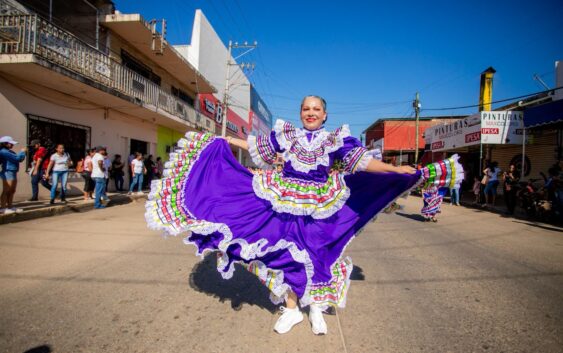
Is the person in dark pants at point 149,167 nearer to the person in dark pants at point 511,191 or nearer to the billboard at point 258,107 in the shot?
the person in dark pants at point 511,191

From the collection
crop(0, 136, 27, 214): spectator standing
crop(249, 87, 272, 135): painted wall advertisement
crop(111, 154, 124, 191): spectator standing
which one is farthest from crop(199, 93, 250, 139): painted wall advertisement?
crop(0, 136, 27, 214): spectator standing

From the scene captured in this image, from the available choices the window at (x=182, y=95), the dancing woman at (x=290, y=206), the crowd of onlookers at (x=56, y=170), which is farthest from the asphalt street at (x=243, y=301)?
the window at (x=182, y=95)

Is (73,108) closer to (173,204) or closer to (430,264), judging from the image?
(173,204)

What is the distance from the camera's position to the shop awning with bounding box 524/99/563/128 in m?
10.1

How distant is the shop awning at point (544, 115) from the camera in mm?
10070

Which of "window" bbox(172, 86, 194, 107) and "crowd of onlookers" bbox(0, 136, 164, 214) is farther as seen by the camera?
→ "window" bbox(172, 86, 194, 107)

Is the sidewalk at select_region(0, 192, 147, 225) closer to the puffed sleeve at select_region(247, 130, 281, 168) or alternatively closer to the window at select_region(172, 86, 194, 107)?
the puffed sleeve at select_region(247, 130, 281, 168)

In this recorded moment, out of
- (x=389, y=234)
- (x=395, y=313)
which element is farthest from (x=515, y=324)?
(x=389, y=234)

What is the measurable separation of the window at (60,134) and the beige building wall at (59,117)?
0.16 metres

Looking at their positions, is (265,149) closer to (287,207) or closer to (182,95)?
(287,207)

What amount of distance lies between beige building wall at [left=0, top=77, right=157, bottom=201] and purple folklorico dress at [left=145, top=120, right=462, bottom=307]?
9255mm

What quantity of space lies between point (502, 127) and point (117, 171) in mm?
17224

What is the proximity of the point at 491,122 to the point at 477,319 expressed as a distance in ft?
46.0

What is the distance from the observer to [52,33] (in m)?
9.09
